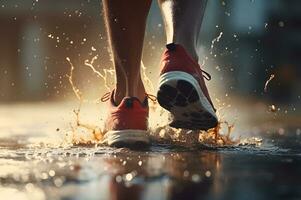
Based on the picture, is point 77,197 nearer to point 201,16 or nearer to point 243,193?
point 243,193

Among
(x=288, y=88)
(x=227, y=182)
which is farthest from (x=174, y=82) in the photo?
(x=288, y=88)

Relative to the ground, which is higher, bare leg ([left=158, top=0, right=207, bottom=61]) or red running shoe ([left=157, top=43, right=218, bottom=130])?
bare leg ([left=158, top=0, right=207, bottom=61])

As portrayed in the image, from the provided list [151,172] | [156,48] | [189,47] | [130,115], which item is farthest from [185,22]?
[156,48]

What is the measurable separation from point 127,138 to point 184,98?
0.43 m

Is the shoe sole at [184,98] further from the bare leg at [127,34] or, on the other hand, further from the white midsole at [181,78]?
the bare leg at [127,34]

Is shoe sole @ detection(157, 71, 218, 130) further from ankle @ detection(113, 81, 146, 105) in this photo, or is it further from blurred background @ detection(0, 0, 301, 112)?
blurred background @ detection(0, 0, 301, 112)

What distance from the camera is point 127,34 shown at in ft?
13.5

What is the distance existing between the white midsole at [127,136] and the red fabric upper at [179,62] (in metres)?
0.39

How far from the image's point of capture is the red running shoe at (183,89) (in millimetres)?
3805

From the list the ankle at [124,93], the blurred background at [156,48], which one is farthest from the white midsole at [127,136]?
the blurred background at [156,48]

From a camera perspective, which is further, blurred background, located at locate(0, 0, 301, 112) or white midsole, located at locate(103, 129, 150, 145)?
blurred background, located at locate(0, 0, 301, 112)

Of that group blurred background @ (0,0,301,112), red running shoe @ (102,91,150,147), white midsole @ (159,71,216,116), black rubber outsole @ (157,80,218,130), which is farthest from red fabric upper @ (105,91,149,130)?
blurred background @ (0,0,301,112)

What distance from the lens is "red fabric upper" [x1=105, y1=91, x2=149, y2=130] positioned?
414 cm

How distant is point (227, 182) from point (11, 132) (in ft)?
10.5
